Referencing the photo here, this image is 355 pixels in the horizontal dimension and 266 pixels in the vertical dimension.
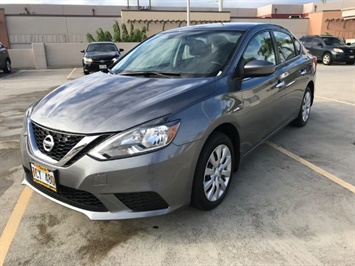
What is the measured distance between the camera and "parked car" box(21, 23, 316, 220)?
232cm

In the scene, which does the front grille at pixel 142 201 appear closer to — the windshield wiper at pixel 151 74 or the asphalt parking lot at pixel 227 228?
the asphalt parking lot at pixel 227 228

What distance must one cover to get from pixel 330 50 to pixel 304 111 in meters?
15.0

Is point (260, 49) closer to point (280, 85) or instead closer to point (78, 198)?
point (280, 85)

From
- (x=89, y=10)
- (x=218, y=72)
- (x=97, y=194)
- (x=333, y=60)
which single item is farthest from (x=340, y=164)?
(x=89, y=10)

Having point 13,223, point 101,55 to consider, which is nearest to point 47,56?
point 101,55

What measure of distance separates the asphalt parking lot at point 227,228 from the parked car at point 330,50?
16.3 metres

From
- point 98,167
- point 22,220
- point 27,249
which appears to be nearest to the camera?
point 98,167

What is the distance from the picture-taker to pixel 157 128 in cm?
235

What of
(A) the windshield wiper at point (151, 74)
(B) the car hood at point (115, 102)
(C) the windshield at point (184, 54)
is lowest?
(B) the car hood at point (115, 102)

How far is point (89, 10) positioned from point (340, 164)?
47482mm

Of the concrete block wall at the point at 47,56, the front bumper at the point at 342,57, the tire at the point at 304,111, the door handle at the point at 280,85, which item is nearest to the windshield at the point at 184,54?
the door handle at the point at 280,85

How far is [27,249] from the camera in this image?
252 centimetres

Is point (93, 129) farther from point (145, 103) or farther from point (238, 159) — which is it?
point (238, 159)

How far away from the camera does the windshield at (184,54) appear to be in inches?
127
